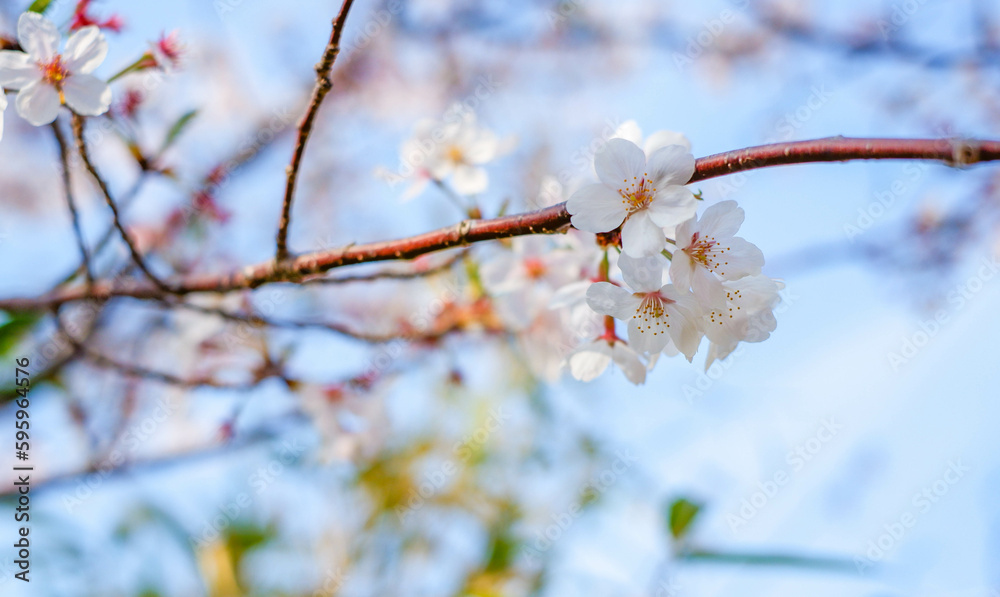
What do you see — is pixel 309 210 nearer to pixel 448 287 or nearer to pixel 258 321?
pixel 448 287

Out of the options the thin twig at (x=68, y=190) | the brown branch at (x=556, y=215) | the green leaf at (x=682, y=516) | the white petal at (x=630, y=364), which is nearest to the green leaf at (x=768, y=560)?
the green leaf at (x=682, y=516)

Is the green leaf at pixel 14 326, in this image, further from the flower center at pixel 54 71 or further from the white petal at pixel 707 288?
the white petal at pixel 707 288

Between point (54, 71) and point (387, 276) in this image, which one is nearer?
point (54, 71)

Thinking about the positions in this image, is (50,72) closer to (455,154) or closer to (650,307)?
(455,154)

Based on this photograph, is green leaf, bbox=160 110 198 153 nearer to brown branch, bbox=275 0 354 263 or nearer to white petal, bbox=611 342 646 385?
brown branch, bbox=275 0 354 263

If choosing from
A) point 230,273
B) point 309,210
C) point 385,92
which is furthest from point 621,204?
point 385,92

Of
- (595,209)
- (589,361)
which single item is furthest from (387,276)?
(595,209)
